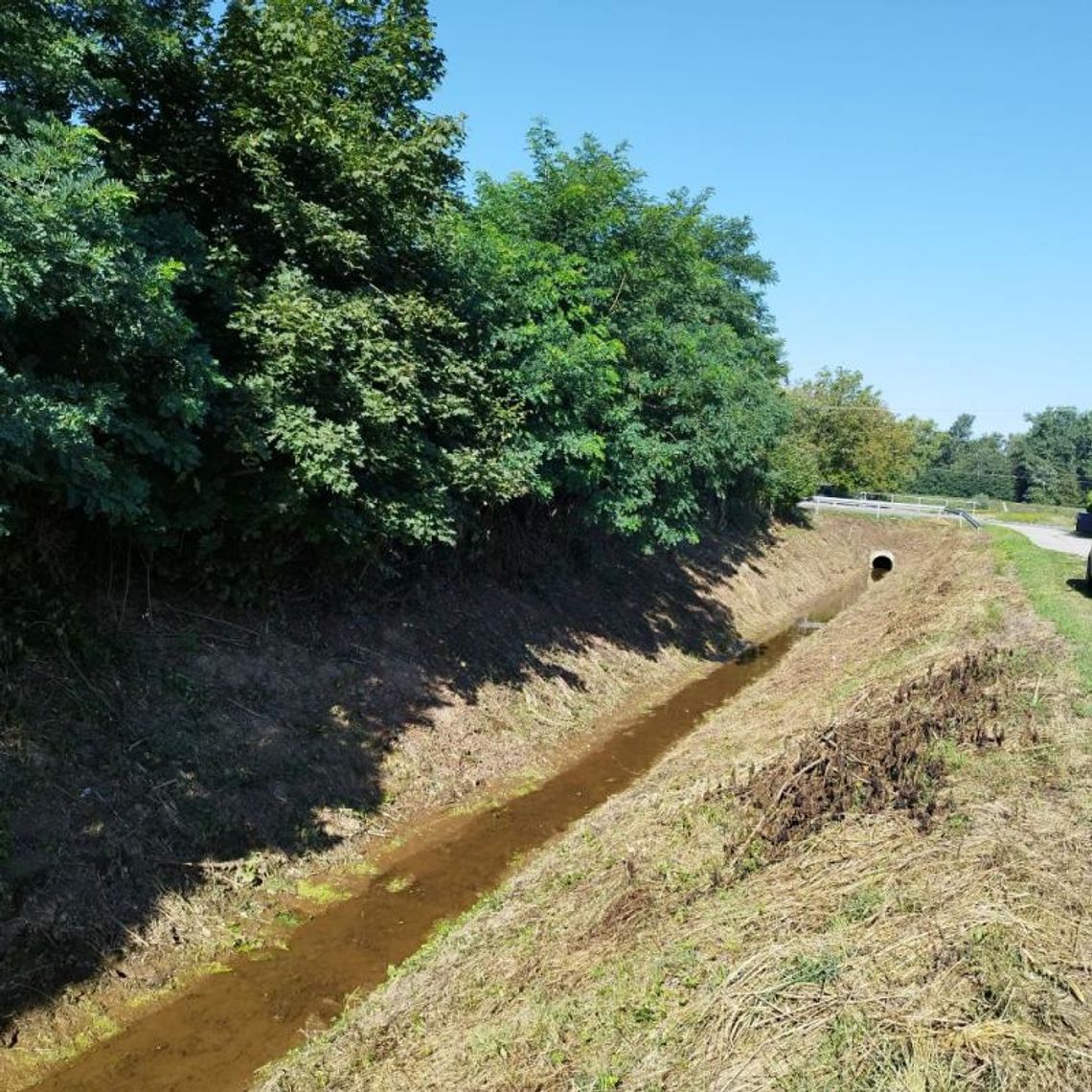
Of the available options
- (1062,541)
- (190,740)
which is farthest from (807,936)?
(1062,541)

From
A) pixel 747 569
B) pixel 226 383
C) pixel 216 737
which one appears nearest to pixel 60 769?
pixel 216 737

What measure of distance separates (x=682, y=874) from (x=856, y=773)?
7.83ft

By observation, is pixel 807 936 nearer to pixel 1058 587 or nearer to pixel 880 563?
Result: pixel 1058 587

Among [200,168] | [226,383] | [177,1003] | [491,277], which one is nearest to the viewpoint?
[177,1003]


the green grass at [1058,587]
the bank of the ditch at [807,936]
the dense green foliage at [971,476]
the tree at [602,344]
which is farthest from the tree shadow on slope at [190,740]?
the dense green foliage at [971,476]

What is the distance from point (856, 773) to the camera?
373 inches

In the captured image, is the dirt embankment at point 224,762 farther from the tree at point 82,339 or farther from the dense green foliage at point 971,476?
the dense green foliage at point 971,476

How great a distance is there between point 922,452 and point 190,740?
274ft

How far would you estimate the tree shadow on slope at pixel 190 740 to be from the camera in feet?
30.6

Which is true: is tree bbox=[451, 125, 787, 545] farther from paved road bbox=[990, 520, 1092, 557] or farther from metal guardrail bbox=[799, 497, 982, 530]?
metal guardrail bbox=[799, 497, 982, 530]

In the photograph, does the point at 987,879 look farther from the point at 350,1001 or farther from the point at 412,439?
the point at 412,439

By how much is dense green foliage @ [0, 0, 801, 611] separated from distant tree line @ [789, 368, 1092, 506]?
98.1ft

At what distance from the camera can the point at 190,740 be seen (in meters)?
12.1

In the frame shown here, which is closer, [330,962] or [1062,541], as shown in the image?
[330,962]
